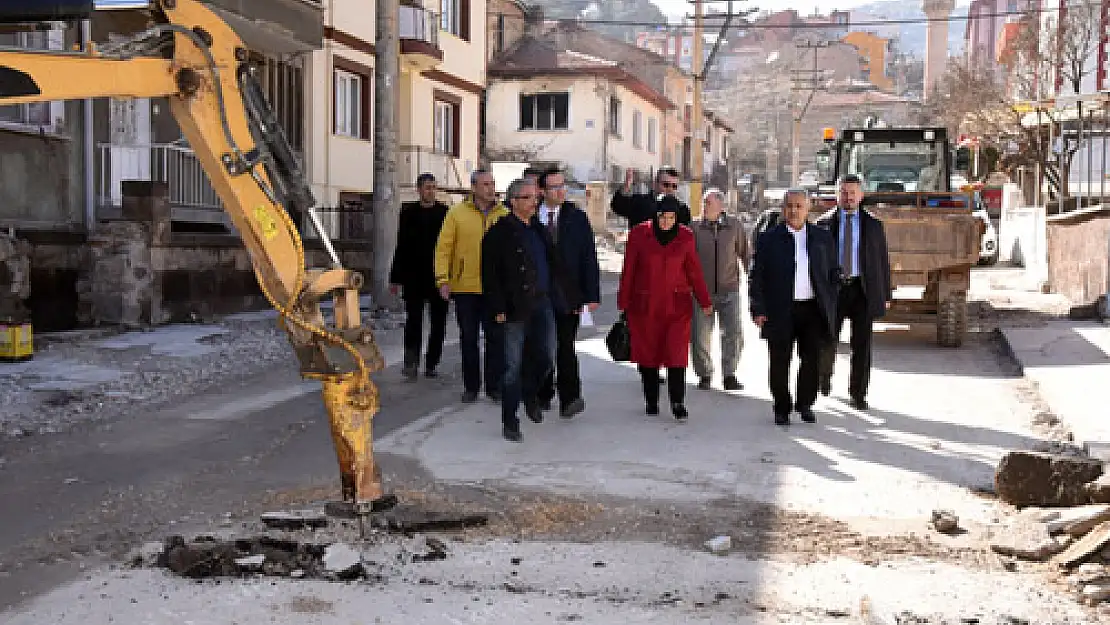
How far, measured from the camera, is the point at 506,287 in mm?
7973

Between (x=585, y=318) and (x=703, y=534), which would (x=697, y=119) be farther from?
(x=703, y=534)

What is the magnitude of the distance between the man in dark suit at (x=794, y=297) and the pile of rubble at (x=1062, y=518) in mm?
2234

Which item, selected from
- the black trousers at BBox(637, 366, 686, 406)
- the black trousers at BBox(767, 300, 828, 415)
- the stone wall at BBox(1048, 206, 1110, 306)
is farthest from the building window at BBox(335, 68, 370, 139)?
the black trousers at BBox(767, 300, 828, 415)

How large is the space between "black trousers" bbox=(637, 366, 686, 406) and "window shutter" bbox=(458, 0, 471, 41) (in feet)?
68.3

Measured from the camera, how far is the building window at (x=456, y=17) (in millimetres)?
26756

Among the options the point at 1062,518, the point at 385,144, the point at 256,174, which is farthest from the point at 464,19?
the point at 1062,518

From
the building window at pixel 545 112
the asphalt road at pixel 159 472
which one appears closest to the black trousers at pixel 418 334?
the asphalt road at pixel 159 472

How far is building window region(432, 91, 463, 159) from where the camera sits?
1076 inches

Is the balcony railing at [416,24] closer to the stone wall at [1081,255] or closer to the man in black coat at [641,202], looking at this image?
the stone wall at [1081,255]

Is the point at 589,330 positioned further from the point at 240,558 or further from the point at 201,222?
the point at 240,558

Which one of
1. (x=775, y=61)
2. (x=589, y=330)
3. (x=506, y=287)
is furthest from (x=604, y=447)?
(x=775, y=61)

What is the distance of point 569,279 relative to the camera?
8656 mm

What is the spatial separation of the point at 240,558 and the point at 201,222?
13.1m

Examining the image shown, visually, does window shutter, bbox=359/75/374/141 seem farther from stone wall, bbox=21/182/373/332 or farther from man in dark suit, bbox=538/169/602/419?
man in dark suit, bbox=538/169/602/419
